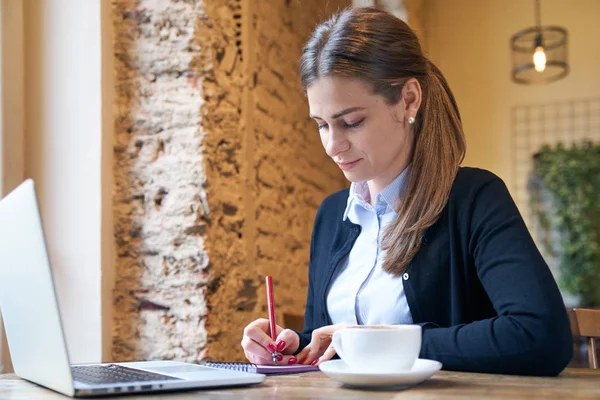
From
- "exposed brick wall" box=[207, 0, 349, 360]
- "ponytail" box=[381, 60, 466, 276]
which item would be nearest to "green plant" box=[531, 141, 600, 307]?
"exposed brick wall" box=[207, 0, 349, 360]

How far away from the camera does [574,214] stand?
540 centimetres

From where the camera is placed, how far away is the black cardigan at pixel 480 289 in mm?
1253

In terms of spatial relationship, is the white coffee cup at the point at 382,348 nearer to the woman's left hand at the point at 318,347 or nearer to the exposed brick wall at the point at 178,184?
the woman's left hand at the point at 318,347

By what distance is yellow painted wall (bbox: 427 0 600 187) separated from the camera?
5523 mm

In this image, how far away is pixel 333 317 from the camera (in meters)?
1.72

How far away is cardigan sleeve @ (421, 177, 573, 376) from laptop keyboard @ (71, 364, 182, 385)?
49 centimetres

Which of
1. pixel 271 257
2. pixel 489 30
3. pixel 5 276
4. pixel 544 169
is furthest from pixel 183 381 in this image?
pixel 489 30

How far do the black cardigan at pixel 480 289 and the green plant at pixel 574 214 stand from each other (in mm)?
4010

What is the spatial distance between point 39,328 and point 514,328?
779 millimetres

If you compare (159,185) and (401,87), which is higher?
(401,87)

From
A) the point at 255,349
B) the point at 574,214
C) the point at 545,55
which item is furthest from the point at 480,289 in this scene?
the point at 574,214

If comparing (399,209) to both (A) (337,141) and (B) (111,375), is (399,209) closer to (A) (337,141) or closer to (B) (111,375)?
(A) (337,141)

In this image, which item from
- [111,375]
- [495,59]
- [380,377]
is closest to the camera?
[380,377]

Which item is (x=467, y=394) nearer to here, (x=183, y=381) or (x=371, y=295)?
(x=183, y=381)
